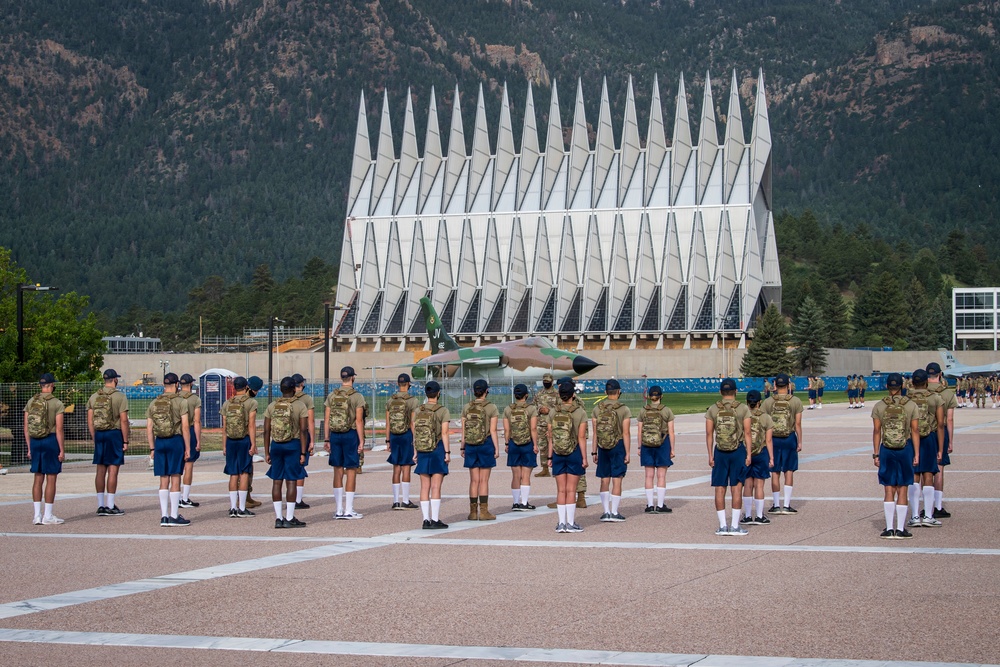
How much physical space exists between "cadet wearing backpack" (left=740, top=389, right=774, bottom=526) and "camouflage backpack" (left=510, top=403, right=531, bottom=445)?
9.99 ft

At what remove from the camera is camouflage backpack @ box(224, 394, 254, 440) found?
51.1 ft

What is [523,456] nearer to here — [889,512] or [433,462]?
[433,462]

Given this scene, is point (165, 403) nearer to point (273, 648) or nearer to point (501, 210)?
point (273, 648)

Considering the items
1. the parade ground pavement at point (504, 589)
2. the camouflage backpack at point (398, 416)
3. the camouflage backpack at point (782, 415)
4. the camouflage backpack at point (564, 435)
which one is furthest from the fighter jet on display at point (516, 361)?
the camouflage backpack at point (564, 435)

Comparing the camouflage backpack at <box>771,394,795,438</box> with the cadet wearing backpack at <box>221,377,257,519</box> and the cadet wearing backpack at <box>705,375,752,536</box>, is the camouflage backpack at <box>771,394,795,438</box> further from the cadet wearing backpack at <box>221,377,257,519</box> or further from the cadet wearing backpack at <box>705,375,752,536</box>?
the cadet wearing backpack at <box>221,377,257,519</box>

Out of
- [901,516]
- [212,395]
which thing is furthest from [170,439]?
[212,395]

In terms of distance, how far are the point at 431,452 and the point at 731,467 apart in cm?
353

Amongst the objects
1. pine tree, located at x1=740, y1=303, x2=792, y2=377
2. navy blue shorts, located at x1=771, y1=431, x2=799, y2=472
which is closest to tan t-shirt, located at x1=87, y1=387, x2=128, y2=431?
navy blue shorts, located at x1=771, y1=431, x2=799, y2=472

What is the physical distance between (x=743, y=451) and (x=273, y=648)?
22.5ft

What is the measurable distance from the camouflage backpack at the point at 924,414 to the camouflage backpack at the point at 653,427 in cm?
317

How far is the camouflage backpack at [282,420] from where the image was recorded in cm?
1473

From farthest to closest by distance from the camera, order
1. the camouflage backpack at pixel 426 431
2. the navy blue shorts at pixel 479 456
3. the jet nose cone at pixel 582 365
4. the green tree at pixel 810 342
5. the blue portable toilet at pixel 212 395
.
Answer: the green tree at pixel 810 342
the jet nose cone at pixel 582 365
the blue portable toilet at pixel 212 395
the navy blue shorts at pixel 479 456
the camouflage backpack at pixel 426 431

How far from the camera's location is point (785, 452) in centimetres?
1504

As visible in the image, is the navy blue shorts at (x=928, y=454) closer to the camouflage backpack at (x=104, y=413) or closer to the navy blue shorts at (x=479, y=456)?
the navy blue shorts at (x=479, y=456)
